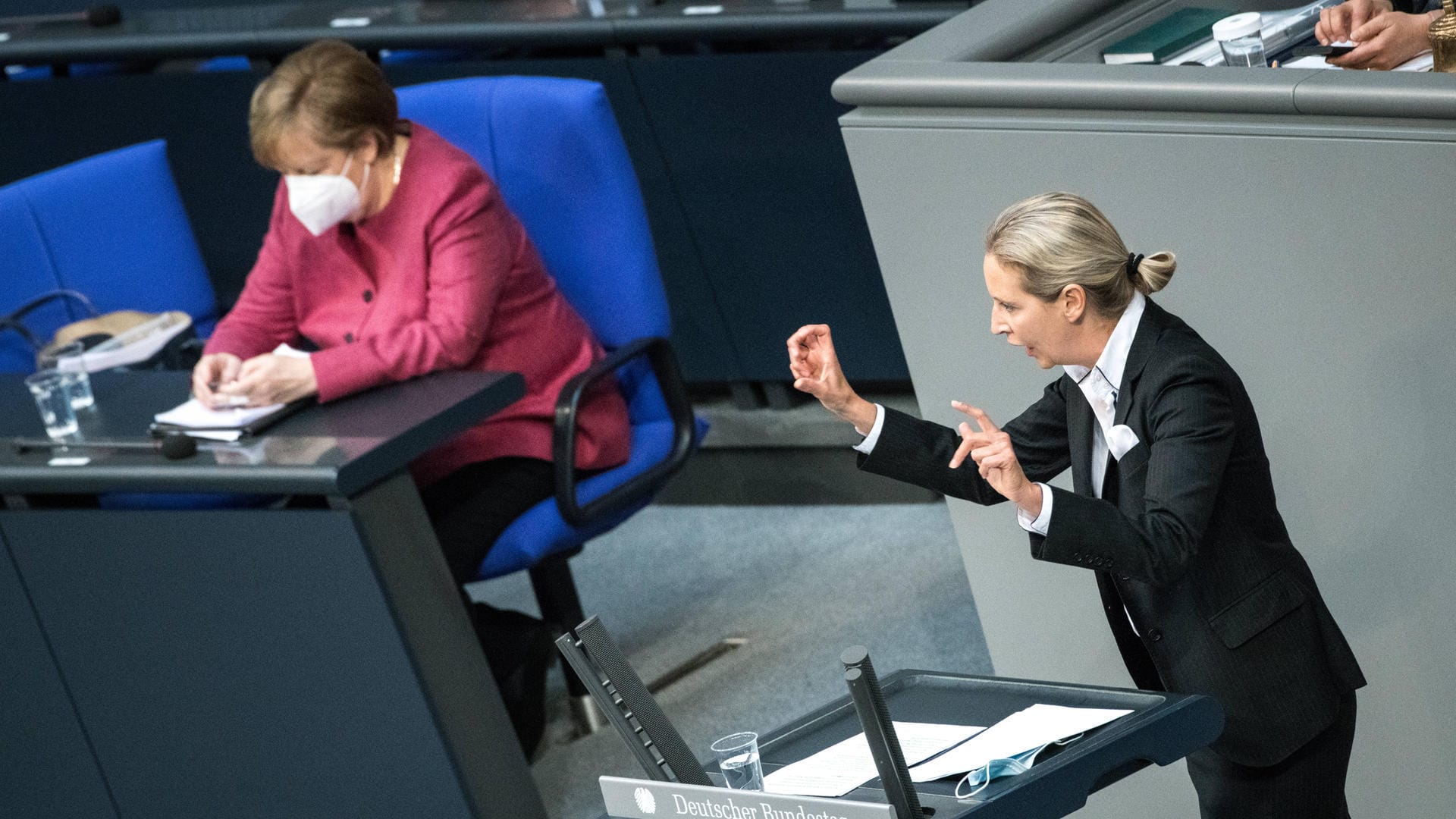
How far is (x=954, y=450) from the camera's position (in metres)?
2.13

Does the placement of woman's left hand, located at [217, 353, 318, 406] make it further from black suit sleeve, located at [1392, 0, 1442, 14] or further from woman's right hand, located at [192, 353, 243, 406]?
black suit sleeve, located at [1392, 0, 1442, 14]

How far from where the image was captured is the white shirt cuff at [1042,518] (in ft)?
5.92

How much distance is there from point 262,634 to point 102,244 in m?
1.64

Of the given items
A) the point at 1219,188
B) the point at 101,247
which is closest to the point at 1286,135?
the point at 1219,188

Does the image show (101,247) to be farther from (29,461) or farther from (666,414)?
(666,414)

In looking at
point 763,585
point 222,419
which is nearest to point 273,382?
point 222,419

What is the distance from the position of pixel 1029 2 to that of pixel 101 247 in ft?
8.07

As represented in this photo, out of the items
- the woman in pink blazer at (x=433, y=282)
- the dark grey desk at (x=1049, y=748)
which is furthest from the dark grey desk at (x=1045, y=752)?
the woman in pink blazer at (x=433, y=282)

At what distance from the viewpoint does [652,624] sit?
409cm

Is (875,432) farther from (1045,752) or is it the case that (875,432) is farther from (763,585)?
(763,585)

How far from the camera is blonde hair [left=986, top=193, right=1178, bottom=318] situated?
1879 millimetres

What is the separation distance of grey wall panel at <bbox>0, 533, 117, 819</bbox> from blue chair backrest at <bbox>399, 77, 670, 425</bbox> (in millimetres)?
1124

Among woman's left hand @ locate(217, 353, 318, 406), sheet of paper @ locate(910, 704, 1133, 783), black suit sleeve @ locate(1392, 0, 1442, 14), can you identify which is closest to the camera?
sheet of paper @ locate(910, 704, 1133, 783)

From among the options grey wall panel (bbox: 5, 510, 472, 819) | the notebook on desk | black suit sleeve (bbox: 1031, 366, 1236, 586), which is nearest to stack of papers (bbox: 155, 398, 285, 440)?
the notebook on desk
